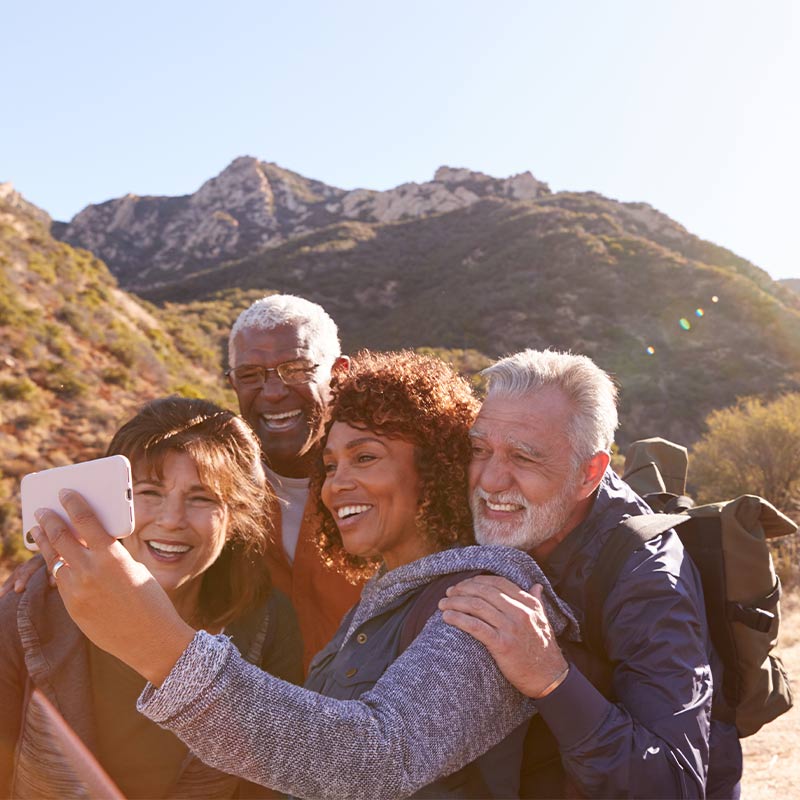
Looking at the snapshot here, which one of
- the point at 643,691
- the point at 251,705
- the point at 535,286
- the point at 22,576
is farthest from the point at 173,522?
the point at 535,286

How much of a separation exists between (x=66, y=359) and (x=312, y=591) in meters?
13.1

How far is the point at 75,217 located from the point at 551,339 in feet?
192

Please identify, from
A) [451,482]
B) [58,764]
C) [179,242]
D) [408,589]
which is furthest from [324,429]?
[179,242]

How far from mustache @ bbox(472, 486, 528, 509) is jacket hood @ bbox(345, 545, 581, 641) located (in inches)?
12.1

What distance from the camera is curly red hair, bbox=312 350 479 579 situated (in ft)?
7.52

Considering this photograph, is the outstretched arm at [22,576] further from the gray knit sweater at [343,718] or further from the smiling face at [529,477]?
the smiling face at [529,477]

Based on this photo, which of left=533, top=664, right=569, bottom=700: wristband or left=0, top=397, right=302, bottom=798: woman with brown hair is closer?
left=533, top=664, right=569, bottom=700: wristband

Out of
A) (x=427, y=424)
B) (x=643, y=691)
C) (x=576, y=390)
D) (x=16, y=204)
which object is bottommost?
(x=643, y=691)

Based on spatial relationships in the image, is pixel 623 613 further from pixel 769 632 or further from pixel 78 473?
pixel 78 473

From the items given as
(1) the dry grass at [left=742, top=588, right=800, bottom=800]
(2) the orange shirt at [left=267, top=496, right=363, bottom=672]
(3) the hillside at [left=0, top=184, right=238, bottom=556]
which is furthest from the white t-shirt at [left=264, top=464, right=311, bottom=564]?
(3) the hillside at [left=0, top=184, right=238, bottom=556]

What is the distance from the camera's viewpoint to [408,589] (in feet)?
6.34

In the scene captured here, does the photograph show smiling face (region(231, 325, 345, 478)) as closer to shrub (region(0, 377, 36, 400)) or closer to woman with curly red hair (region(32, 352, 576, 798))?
woman with curly red hair (region(32, 352, 576, 798))

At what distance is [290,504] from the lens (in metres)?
4.05

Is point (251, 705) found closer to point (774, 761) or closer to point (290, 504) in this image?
point (290, 504)
